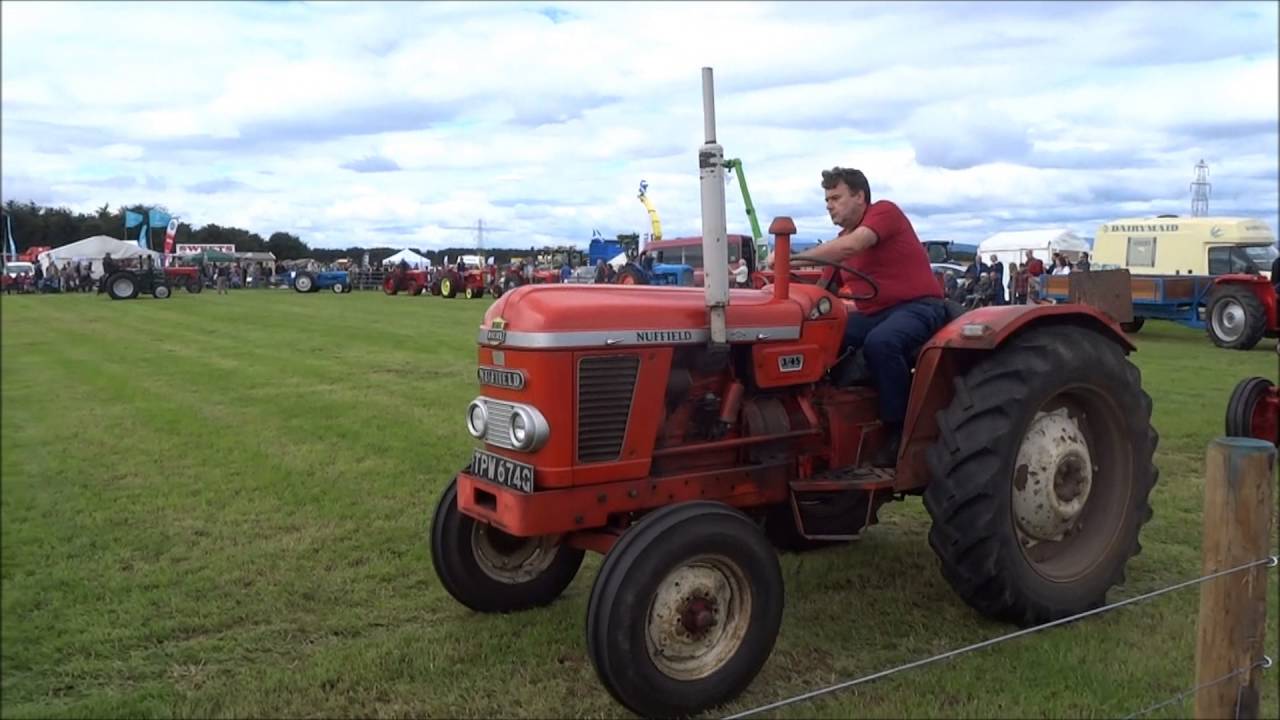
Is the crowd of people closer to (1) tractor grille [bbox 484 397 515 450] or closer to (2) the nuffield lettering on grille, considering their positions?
(2) the nuffield lettering on grille

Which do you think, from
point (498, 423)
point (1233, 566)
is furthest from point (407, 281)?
point (1233, 566)

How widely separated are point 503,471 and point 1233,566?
87.0 inches

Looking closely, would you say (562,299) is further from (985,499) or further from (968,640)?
(968,640)

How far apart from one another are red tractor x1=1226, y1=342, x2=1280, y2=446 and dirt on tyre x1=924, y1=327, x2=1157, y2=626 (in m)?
2.71

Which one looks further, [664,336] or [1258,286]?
[1258,286]

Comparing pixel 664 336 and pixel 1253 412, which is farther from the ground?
pixel 664 336

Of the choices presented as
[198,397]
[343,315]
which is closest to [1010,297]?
[343,315]

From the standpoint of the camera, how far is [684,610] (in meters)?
3.20

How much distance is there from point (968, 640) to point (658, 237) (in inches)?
1137

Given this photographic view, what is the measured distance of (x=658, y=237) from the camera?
106 ft

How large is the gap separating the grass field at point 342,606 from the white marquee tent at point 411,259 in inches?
1540

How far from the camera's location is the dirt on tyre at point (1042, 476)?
368 centimetres

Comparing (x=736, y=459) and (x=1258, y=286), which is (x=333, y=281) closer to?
(x=1258, y=286)

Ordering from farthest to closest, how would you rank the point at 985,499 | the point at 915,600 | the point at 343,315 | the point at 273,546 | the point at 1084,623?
Answer: 1. the point at 343,315
2. the point at 273,546
3. the point at 915,600
4. the point at 1084,623
5. the point at 985,499
